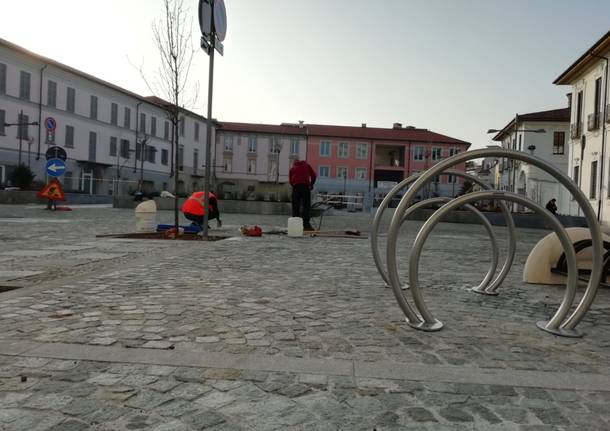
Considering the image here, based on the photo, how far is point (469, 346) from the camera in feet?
11.3

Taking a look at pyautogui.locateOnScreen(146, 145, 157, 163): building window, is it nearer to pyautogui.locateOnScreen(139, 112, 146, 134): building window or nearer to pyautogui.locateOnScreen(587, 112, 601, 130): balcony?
pyautogui.locateOnScreen(139, 112, 146, 134): building window

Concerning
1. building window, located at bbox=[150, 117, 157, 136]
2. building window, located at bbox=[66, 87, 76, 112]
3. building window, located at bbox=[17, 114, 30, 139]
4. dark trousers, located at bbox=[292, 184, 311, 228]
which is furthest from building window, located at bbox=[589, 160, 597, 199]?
building window, located at bbox=[150, 117, 157, 136]

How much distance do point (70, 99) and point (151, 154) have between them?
1309 centimetres

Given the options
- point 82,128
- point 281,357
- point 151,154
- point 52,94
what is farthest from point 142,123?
point 281,357

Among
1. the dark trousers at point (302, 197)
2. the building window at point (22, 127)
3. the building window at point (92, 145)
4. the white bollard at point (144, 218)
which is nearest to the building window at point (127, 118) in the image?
the building window at point (92, 145)

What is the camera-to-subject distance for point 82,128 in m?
46.1

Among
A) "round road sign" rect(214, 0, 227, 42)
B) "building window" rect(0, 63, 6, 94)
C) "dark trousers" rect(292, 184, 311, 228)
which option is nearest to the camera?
"round road sign" rect(214, 0, 227, 42)

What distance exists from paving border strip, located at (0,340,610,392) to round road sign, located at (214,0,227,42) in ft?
25.2

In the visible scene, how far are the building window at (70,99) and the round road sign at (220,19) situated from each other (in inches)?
1519

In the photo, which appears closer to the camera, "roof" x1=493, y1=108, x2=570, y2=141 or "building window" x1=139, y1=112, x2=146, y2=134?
"roof" x1=493, y1=108, x2=570, y2=141

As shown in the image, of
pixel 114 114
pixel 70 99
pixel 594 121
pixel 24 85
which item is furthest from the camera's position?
pixel 114 114

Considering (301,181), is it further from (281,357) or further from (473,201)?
(281,357)

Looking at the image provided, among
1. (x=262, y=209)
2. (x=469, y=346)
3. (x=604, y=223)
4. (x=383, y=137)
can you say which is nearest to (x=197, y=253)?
(x=469, y=346)

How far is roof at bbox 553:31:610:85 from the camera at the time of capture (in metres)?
25.0
